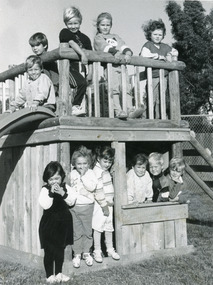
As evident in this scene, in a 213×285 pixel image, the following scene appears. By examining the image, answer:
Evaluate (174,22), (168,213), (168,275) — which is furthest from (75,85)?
(174,22)

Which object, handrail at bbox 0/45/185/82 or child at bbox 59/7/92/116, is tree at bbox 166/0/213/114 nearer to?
handrail at bbox 0/45/185/82

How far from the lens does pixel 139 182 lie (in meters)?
7.71

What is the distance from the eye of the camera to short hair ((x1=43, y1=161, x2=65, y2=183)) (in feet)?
20.7

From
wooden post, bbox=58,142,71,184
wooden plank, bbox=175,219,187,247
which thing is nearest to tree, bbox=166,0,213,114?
wooden plank, bbox=175,219,187,247

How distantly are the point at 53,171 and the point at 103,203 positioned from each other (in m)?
0.98

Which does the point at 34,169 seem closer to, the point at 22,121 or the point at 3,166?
the point at 22,121

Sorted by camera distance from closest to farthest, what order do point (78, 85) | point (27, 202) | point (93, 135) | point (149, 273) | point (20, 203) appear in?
point (149, 273) < point (93, 135) < point (78, 85) < point (27, 202) < point (20, 203)

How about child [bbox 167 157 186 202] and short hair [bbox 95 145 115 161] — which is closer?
short hair [bbox 95 145 115 161]

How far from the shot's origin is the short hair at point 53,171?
6.32 m

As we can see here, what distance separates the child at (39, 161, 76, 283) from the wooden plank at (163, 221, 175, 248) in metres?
1.86

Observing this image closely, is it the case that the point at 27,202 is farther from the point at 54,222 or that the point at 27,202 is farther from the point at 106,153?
the point at 106,153

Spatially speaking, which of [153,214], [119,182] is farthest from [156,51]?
[153,214]

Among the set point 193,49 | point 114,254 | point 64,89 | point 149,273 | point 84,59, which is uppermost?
point 193,49

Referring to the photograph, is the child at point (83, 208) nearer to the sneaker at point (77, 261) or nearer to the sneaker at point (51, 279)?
the sneaker at point (77, 261)
